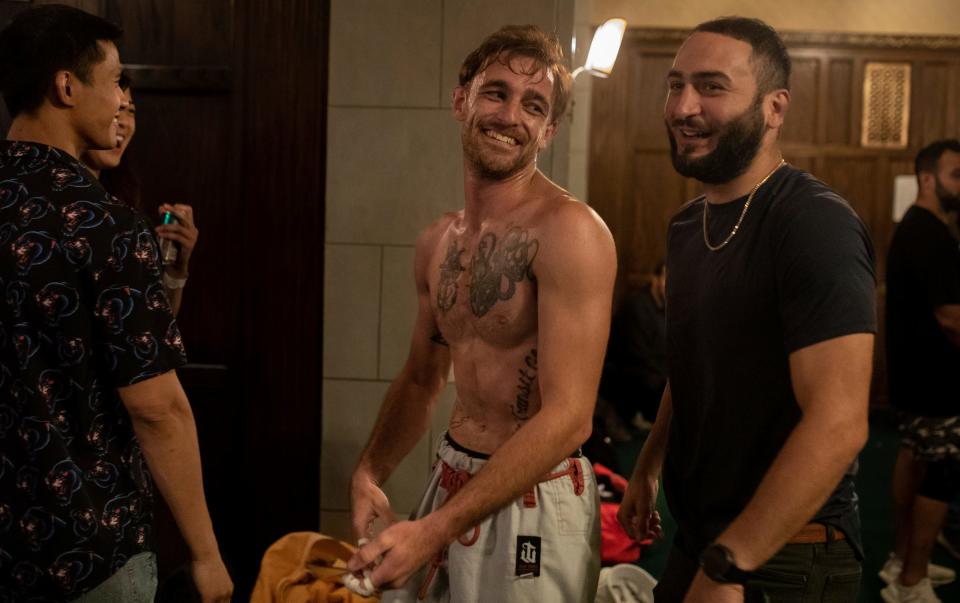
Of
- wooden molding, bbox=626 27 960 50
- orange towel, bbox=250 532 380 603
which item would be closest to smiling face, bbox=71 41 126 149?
orange towel, bbox=250 532 380 603

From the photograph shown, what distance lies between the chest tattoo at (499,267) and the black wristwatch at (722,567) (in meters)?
0.62

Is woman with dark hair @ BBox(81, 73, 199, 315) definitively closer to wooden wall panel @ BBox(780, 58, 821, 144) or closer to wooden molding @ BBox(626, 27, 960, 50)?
wooden molding @ BBox(626, 27, 960, 50)

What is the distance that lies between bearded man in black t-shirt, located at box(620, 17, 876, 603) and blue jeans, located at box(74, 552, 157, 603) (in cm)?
90

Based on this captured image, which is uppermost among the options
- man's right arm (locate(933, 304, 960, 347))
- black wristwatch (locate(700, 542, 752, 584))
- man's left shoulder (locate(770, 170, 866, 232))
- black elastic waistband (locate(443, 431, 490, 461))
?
man's left shoulder (locate(770, 170, 866, 232))

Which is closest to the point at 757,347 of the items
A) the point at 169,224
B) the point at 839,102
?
the point at 169,224

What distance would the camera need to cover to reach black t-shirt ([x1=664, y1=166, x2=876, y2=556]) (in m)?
1.45

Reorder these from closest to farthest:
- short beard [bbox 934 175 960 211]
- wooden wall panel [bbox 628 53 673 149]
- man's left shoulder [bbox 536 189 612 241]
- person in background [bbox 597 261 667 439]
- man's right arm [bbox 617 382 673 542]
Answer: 1. man's left shoulder [bbox 536 189 612 241]
2. man's right arm [bbox 617 382 673 542]
3. short beard [bbox 934 175 960 211]
4. person in background [bbox 597 261 667 439]
5. wooden wall panel [bbox 628 53 673 149]

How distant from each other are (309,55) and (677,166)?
5.52ft

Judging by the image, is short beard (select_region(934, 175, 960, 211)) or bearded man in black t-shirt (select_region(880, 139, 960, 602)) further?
short beard (select_region(934, 175, 960, 211))

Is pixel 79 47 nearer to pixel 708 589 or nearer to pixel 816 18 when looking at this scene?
pixel 708 589

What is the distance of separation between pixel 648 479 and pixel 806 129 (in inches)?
263

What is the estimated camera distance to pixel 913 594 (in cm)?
368

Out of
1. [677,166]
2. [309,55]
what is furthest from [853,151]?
[677,166]

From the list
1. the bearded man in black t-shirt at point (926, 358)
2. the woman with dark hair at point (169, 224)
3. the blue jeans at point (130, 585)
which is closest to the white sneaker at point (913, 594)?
the bearded man in black t-shirt at point (926, 358)
